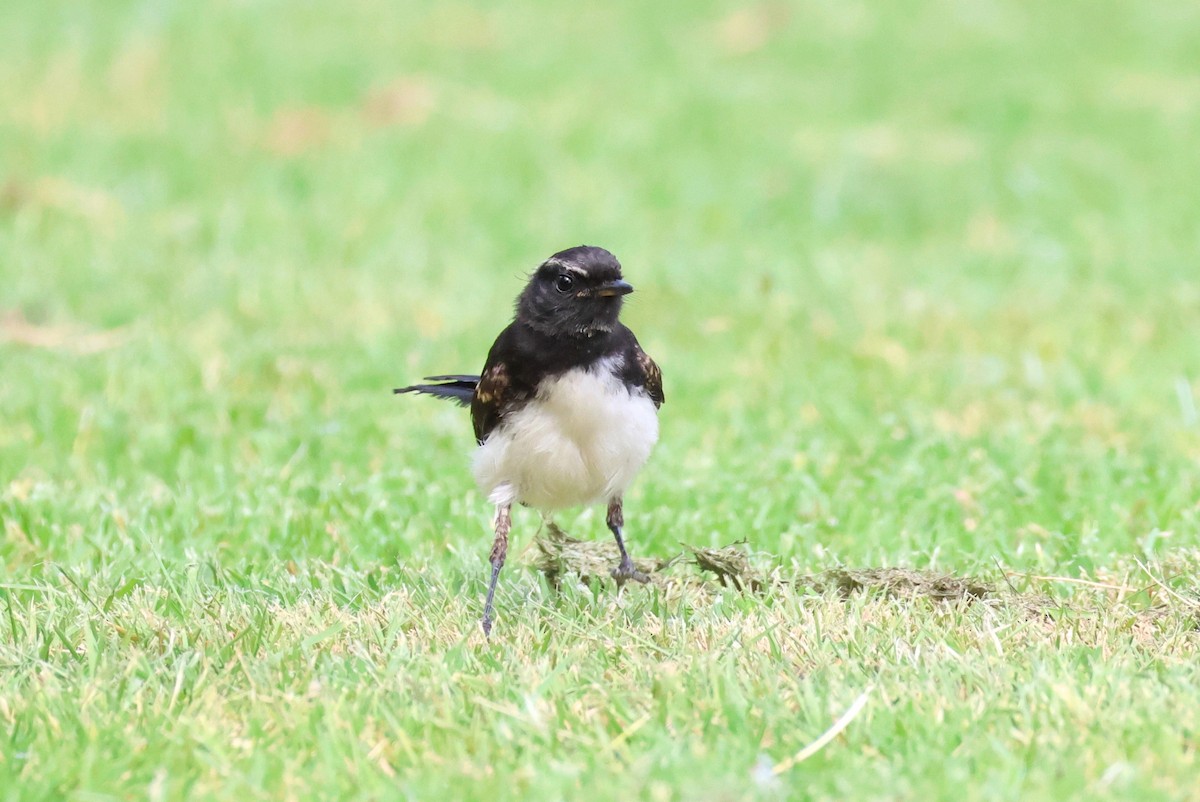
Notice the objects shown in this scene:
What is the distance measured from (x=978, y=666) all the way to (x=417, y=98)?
1116 cm

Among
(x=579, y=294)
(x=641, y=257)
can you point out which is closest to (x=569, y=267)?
(x=579, y=294)

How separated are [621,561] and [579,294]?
3.55 ft

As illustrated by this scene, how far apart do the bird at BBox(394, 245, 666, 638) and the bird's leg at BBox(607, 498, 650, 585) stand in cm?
22

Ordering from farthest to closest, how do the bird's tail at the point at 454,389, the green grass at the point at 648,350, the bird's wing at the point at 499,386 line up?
the bird's tail at the point at 454,389, the bird's wing at the point at 499,386, the green grass at the point at 648,350

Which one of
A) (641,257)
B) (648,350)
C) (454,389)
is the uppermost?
(641,257)

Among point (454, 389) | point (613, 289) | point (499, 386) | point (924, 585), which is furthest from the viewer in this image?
point (454, 389)

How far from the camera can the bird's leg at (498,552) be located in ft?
17.4

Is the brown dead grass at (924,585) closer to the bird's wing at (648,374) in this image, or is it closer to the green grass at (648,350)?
the green grass at (648,350)

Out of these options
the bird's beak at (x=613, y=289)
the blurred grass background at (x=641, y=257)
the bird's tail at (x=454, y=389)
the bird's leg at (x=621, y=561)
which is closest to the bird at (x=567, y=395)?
the bird's beak at (x=613, y=289)

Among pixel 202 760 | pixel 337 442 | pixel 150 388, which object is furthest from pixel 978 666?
pixel 150 388

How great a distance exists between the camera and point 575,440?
555cm

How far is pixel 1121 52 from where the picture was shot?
53.8 ft

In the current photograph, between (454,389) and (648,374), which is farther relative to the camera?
(454,389)

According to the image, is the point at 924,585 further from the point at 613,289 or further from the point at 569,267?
the point at 569,267
